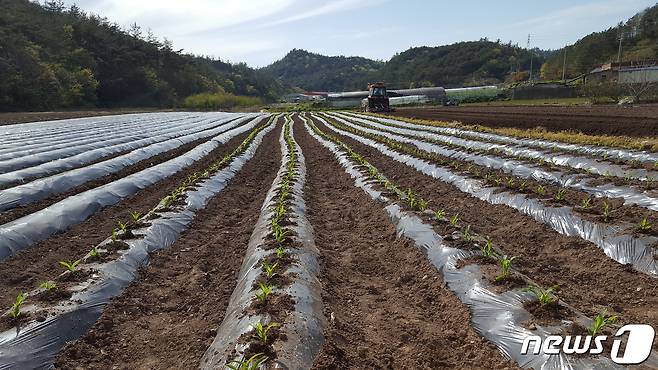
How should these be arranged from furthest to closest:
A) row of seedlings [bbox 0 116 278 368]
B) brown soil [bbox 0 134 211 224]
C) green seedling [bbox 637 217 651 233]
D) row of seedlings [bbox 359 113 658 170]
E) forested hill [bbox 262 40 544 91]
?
1. forested hill [bbox 262 40 544 91]
2. row of seedlings [bbox 359 113 658 170]
3. brown soil [bbox 0 134 211 224]
4. green seedling [bbox 637 217 651 233]
5. row of seedlings [bbox 0 116 278 368]

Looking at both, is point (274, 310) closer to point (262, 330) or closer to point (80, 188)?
point (262, 330)

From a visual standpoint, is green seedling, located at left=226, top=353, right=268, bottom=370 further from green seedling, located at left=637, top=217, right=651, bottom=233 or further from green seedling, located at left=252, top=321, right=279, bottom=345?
green seedling, located at left=637, top=217, right=651, bottom=233

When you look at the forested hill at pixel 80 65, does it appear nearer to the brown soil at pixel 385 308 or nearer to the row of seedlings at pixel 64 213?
the row of seedlings at pixel 64 213

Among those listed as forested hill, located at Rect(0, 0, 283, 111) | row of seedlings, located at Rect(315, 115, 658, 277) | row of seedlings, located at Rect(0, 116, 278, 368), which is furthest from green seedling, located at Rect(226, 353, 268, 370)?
forested hill, located at Rect(0, 0, 283, 111)

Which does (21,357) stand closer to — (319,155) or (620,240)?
(620,240)

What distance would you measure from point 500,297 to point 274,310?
2.08 m

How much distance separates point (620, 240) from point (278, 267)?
4.25m

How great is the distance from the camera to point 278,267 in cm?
486

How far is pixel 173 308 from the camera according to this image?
15.5 feet

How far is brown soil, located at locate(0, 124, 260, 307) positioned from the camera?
5.12 m

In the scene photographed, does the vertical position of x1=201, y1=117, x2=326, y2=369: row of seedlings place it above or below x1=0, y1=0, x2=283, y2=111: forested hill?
below

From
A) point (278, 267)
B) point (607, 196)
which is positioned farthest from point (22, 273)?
point (607, 196)

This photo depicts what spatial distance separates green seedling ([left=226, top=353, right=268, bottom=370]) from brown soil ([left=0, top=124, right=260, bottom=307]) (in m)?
3.08

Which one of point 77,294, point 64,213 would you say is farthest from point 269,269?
point 64,213
